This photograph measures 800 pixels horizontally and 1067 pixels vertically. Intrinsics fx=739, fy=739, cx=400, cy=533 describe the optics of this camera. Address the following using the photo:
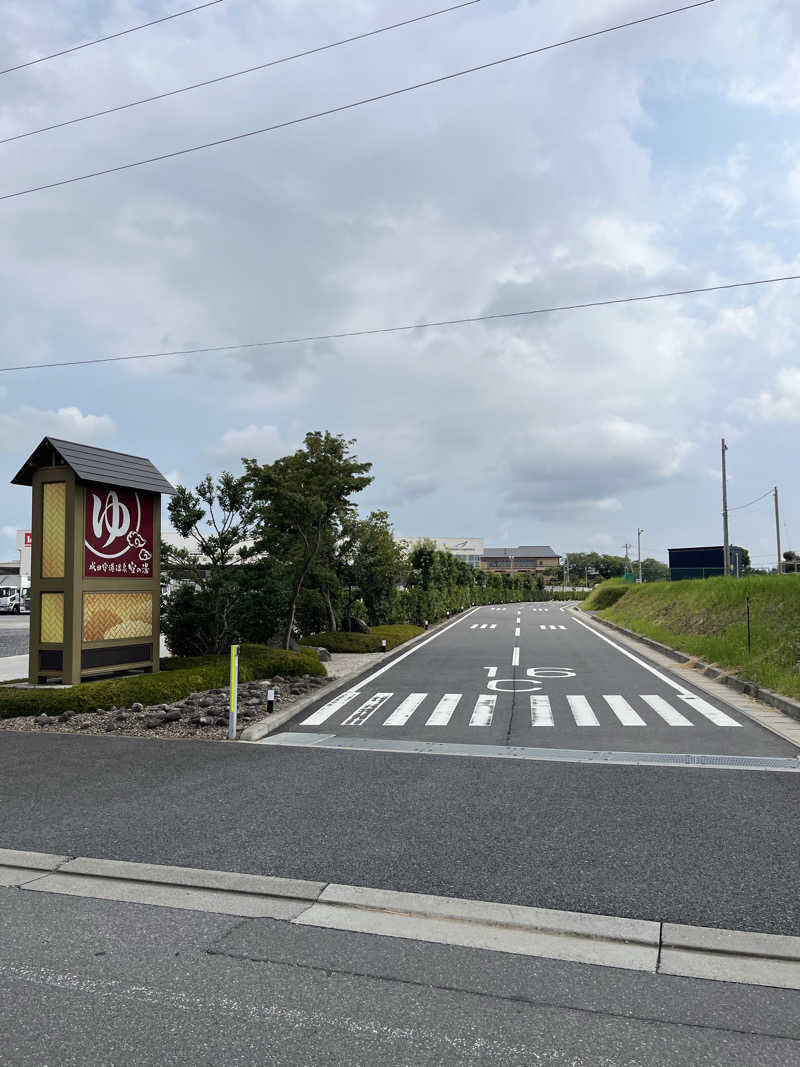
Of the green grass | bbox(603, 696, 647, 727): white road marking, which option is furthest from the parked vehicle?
bbox(603, 696, 647, 727): white road marking

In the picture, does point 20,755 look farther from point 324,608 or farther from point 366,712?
point 324,608

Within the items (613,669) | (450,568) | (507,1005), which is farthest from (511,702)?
(450,568)

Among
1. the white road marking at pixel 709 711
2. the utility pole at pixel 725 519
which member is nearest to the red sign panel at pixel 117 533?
the white road marking at pixel 709 711

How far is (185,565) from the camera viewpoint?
16031mm

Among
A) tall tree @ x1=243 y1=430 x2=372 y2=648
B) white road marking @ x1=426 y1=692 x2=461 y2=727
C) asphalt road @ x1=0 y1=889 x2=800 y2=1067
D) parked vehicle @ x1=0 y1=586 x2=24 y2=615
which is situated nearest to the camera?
asphalt road @ x1=0 y1=889 x2=800 y2=1067

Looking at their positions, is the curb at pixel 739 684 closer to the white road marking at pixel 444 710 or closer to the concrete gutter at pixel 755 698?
the concrete gutter at pixel 755 698

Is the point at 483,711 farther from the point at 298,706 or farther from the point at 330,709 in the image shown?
the point at 298,706

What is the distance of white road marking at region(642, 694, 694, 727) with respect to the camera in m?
10.9

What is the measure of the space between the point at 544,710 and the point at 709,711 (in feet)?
8.59

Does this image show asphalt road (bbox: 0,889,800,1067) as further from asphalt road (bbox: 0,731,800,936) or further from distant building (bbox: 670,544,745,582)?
distant building (bbox: 670,544,745,582)

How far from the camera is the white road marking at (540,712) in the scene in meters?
11.0

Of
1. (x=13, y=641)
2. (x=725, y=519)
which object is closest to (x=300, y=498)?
(x=13, y=641)

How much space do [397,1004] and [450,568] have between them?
47.9 m

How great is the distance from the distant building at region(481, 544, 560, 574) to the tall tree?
14402 centimetres
